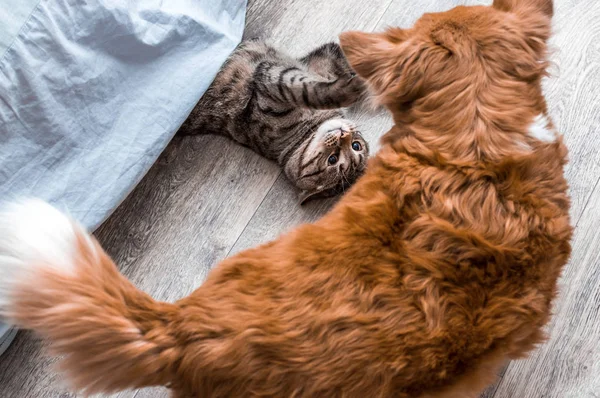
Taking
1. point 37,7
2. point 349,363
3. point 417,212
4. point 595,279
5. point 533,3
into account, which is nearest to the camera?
point 349,363

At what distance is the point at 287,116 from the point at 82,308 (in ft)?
3.51

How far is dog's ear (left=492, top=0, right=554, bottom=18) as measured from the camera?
4.33 feet

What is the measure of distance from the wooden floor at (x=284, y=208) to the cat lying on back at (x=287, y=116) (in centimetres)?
5

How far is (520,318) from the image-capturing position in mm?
Result: 1153

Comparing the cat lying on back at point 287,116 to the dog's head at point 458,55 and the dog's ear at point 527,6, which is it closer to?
the dog's head at point 458,55

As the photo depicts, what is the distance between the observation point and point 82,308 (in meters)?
Result: 1.08

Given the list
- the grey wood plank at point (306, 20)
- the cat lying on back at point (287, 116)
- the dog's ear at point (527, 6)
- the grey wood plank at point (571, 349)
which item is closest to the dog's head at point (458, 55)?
the dog's ear at point (527, 6)

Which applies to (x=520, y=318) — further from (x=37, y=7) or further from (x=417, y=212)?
(x=37, y=7)

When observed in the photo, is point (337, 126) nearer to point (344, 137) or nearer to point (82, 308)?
point (344, 137)

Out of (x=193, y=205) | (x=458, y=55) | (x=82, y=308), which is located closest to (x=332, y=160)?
(x=193, y=205)

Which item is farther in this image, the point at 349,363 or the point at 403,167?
the point at 403,167

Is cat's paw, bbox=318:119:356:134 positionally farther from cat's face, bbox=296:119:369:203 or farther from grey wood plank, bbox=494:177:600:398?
grey wood plank, bbox=494:177:600:398

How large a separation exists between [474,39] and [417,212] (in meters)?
0.40

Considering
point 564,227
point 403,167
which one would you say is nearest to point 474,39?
point 403,167
